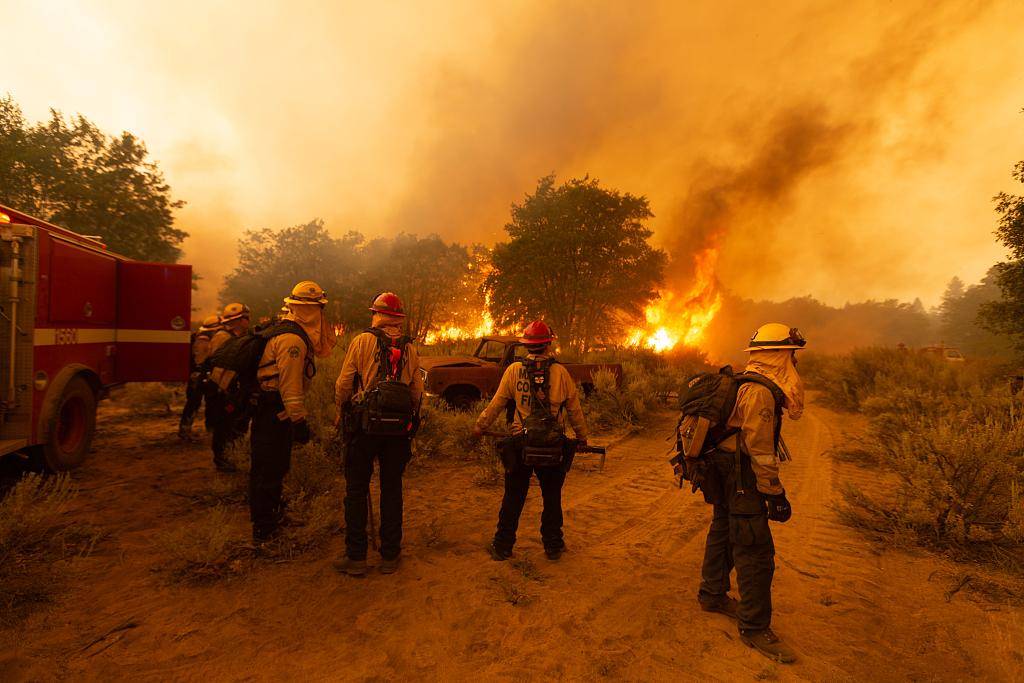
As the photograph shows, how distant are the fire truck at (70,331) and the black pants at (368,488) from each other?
12.4 ft

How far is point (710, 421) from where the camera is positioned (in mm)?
2979

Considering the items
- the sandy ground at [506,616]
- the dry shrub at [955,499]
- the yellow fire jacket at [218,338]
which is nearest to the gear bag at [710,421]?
the sandy ground at [506,616]

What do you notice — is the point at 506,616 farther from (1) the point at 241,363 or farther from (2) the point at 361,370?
(1) the point at 241,363

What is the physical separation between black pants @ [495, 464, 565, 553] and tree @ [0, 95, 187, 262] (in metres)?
21.6

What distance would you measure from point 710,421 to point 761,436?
0.31m

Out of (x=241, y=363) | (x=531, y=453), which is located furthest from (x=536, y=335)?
(x=241, y=363)

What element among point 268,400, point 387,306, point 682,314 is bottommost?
point 268,400

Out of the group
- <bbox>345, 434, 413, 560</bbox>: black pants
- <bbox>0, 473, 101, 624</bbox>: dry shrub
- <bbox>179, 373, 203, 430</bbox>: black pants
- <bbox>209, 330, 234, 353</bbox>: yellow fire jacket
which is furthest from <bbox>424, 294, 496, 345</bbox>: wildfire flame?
<bbox>0, 473, 101, 624</bbox>: dry shrub

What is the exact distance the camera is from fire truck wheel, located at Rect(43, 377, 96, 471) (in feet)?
16.7

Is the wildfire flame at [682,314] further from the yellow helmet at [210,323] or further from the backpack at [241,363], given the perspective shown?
the backpack at [241,363]

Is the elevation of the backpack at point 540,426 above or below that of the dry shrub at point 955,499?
above

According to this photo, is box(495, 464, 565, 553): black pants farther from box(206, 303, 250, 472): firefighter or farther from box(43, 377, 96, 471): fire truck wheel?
box(43, 377, 96, 471): fire truck wheel

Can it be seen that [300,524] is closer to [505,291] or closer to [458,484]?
[458,484]

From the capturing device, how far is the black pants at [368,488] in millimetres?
3635
